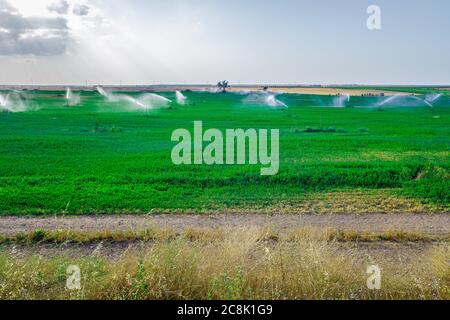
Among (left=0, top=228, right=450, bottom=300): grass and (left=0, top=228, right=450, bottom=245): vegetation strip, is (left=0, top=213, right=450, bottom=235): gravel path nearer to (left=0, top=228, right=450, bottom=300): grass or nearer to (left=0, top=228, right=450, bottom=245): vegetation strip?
(left=0, top=228, right=450, bottom=245): vegetation strip

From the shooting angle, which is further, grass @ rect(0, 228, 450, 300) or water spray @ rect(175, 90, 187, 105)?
water spray @ rect(175, 90, 187, 105)

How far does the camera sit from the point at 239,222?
14125mm

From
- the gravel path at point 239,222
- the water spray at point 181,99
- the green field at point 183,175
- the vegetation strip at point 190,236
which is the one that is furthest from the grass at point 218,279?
the water spray at point 181,99

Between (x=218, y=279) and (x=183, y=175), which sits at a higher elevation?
(x=218, y=279)

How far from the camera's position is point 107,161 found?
87.0 feet

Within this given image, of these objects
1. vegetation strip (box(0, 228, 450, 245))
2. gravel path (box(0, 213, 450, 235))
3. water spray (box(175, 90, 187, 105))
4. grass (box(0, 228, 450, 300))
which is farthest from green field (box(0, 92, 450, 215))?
water spray (box(175, 90, 187, 105))

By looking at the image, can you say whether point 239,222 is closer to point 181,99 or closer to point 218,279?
point 218,279

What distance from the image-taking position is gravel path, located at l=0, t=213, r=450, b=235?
13227mm

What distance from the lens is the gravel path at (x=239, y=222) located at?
1323 centimetres

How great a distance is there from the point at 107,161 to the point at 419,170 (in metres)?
17.4

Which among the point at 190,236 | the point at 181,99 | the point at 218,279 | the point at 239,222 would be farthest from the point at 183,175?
the point at 181,99

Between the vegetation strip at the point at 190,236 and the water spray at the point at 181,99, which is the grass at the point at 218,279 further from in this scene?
the water spray at the point at 181,99
